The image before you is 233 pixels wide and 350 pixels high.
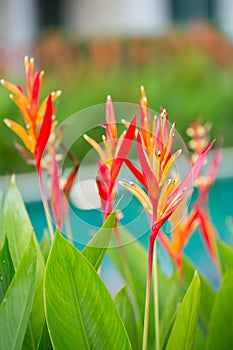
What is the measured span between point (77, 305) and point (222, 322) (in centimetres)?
31

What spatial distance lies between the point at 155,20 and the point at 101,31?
5257mm

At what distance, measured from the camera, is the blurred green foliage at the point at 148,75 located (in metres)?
6.56

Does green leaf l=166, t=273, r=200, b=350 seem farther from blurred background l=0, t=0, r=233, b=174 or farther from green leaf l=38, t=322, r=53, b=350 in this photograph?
blurred background l=0, t=0, r=233, b=174

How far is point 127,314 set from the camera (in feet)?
4.37

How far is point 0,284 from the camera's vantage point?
4.10ft

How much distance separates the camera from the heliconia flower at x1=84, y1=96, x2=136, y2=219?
118 cm

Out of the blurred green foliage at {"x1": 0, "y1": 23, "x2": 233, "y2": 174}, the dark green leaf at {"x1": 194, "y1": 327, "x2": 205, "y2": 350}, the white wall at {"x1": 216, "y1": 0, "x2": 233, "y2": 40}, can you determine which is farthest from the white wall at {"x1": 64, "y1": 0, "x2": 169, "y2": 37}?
the dark green leaf at {"x1": 194, "y1": 327, "x2": 205, "y2": 350}

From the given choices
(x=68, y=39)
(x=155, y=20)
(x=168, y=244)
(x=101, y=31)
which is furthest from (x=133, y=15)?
(x=168, y=244)

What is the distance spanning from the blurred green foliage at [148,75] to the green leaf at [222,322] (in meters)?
4.13

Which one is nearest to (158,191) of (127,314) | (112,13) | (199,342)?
(127,314)

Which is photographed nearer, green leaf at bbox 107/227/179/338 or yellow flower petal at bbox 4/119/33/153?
yellow flower petal at bbox 4/119/33/153

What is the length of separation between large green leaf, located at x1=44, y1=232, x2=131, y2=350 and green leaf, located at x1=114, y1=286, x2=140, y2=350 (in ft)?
0.47

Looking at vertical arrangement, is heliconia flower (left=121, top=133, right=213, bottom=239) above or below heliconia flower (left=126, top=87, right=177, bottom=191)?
below

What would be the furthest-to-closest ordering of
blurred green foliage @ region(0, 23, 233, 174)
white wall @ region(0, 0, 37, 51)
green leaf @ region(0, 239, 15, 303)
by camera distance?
white wall @ region(0, 0, 37, 51)
blurred green foliage @ region(0, 23, 233, 174)
green leaf @ region(0, 239, 15, 303)
